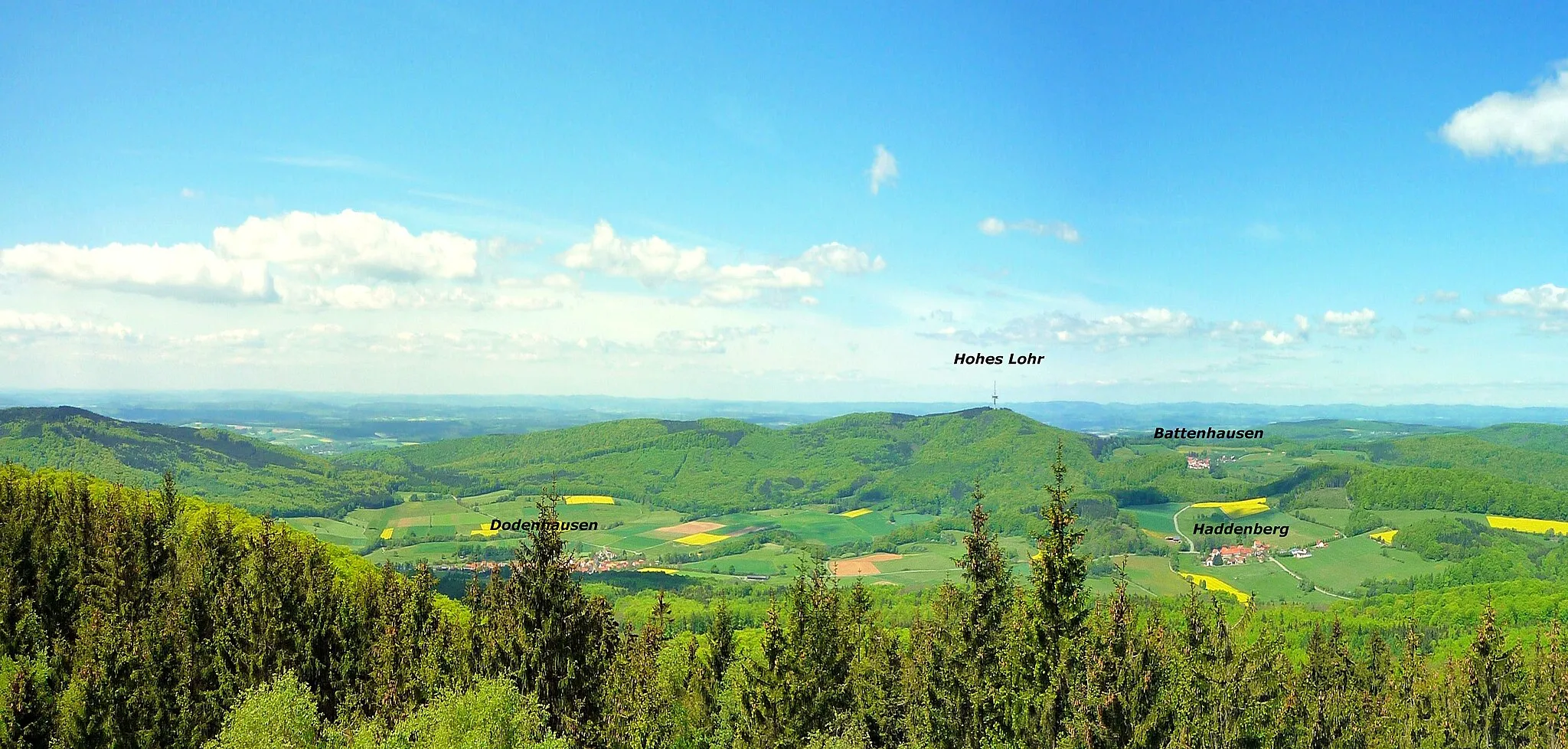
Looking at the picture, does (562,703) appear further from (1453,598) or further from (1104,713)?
(1453,598)

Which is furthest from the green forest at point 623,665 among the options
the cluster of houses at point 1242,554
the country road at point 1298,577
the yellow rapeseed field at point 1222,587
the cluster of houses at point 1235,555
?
the cluster of houses at point 1242,554

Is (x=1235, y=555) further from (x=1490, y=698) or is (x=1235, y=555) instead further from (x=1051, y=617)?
(x=1051, y=617)

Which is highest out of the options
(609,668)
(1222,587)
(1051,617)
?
(1051,617)

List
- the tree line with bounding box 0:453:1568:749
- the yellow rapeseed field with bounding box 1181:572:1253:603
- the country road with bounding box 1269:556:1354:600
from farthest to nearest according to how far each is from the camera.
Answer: the country road with bounding box 1269:556:1354:600 → the yellow rapeseed field with bounding box 1181:572:1253:603 → the tree line with bounding box 0:453:1568:749

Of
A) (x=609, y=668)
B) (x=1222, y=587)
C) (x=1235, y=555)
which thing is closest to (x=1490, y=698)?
(x=609, y=668)

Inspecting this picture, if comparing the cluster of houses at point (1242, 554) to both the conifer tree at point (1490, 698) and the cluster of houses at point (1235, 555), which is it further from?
the conifer tree at point (1490, 698)

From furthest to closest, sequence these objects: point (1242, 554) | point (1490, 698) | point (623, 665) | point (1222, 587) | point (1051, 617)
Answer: point (1242, 554), point (1222, 587), point (1490, 698), point (623, 665), point (1051, 617)

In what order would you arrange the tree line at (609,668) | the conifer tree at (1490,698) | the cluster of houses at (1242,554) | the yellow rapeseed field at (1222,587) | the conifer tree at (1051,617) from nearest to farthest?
1. the conifer tree at (1051,617)
2. the tree line at (609,668)
3. the conifer tree at (1490,698)
4. the yellow rapeseed field at (1222,587)
5. the cluster of houses at (1242,554)

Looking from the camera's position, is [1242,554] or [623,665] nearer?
[623,665]

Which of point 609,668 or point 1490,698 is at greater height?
point 609,668

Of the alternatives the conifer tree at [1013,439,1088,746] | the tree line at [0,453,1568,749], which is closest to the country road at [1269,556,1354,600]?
the tree line at [0,453,1568,749]

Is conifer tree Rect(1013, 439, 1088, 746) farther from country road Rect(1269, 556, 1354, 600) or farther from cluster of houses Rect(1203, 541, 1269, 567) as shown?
cluster of houses Rect(1203, 541, 1269, 567)

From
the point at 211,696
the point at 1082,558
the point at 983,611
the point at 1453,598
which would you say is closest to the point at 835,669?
the point at 983,611
